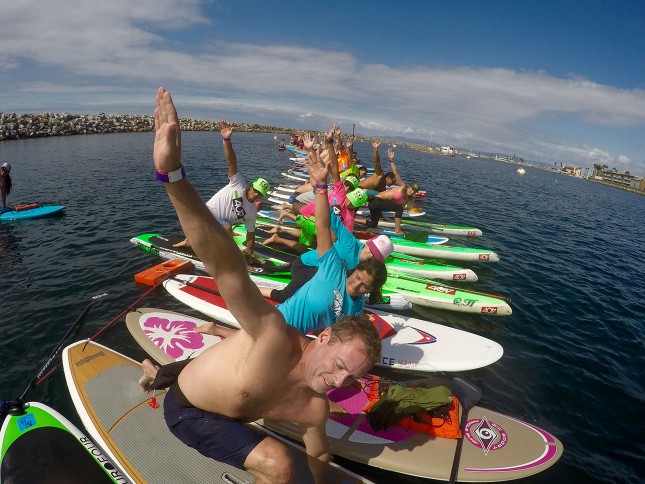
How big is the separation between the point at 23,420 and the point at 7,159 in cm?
3411

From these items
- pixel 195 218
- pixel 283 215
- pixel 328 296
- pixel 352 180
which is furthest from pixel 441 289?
pixel 195 218

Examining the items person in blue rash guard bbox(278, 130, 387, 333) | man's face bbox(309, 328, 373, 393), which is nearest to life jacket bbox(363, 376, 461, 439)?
person in blue rash guard bbox(278, 130, 387, 333)

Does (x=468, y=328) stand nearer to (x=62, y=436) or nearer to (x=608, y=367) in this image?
(x=608, y=367)

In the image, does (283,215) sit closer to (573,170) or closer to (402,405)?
(402,405)

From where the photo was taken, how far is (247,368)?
2545 millimetres

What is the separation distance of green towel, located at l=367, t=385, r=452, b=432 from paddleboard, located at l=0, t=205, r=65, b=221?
55.7 feet

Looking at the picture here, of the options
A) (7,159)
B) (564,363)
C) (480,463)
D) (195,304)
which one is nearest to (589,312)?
(564,363)

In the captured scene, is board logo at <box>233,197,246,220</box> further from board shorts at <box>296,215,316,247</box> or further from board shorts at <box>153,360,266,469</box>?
board shorts at <box>153,360,266,469</box>

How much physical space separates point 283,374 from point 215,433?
0.97 meters

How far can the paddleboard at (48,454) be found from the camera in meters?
3.94

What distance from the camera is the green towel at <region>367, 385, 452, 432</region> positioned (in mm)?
5203

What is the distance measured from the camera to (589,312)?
1189 centimetres

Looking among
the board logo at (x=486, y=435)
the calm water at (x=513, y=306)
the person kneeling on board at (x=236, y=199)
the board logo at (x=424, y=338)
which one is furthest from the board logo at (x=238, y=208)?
the board logo at (x=486, y=435)

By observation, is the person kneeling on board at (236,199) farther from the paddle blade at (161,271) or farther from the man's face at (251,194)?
the paddle blade at (161,271)
